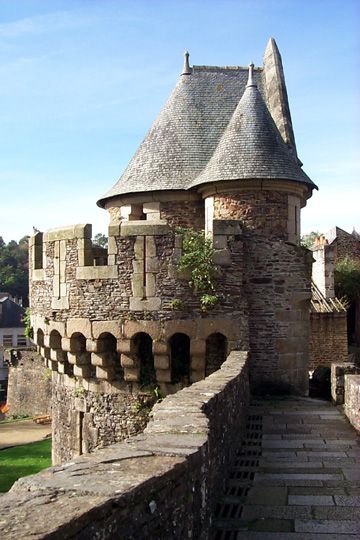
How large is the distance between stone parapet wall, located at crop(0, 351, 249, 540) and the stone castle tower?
5898mm

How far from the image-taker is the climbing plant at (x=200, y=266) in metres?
11.9

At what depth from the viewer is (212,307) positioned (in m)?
12.1

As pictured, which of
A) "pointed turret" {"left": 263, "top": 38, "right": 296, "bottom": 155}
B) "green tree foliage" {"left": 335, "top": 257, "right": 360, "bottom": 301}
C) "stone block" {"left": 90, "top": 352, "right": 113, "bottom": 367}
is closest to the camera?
"stone block" {"left": 90, "top": 352, "right": 113, "bottom": 367}

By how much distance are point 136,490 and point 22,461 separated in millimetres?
21260

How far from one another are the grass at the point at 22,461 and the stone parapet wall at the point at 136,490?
15306mm

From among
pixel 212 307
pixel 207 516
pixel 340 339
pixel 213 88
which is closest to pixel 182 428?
pixel 207 516

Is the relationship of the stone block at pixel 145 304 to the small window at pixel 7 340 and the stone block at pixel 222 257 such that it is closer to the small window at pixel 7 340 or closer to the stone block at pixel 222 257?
the stone block at pixel 222 257

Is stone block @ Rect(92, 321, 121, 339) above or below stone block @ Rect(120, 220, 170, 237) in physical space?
below

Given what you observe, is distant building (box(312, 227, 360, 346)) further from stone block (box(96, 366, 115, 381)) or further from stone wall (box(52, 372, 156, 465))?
stone block (box(96, 366, 115, 381))

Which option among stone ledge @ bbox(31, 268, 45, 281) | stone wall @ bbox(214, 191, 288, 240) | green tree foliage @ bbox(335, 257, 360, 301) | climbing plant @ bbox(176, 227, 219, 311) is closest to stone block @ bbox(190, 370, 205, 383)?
climbing plant @ bbox(176, 227, 219, 311)

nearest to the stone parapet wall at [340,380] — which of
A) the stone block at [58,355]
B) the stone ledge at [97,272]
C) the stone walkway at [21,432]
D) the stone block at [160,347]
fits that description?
the stone block at [160,347]

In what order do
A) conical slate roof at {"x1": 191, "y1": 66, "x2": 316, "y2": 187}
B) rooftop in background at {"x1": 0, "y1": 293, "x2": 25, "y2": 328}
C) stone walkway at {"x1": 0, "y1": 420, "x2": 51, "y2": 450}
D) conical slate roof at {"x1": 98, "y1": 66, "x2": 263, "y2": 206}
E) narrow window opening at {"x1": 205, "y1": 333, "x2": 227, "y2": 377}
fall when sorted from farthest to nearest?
rooftop in background at {"x1": 0, "y1": 293, "x2": 25, "y2": 328} < stone walkway at {"x1": 0, "y1": 420, "x2": 51, "y2": 450} < conical slate roof at {"x1": 98, "y1": 66, "x2": 263, "y2": 206} < conical slate roof at {"x1": 191, "y1": 66, "x2": 316, "y2": 187} < narrow window opening at {"x1": 205, "y1": 333, "x2": 227, "y2": 377}

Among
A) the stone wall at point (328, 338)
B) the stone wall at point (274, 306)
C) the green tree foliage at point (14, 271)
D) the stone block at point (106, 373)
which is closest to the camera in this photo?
the stone block at point (106, 373)

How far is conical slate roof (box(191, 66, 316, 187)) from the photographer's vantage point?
44.3 ft
